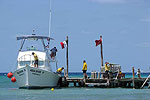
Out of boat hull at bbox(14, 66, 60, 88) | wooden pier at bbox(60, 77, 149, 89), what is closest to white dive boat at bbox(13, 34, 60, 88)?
boat hull at bbox(14, 66, 60, 88)

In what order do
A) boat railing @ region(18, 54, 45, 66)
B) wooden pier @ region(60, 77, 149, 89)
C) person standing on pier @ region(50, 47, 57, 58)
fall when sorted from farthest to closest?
1. person standing on pier @ region(50, 47, 57, 58)
2. wooden pier @ region(60, 77, 149, 89)
3. boat railing @ region(18, 54, 45, 66)

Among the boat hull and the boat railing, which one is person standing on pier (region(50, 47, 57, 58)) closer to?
the boat railing

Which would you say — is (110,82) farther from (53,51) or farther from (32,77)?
(32,77)

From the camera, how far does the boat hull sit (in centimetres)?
3803

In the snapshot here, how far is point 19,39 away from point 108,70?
29.9ft

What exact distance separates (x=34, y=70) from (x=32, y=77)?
64 centimetres

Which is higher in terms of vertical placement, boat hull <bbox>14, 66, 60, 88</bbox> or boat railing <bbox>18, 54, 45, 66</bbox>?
boat railing <bbox>18, 54, 45, 66</bbox>

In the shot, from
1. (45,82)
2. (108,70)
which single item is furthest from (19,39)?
(108,70)

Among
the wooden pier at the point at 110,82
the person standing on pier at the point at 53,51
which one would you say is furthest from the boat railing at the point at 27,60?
the wooden pier at the point at 110,82

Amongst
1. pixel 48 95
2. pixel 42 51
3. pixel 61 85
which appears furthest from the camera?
pixel 61 85

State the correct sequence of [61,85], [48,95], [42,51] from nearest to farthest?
[48,95]
[42,51]
[61,85]

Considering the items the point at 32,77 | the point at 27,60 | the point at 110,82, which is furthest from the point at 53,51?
the point at 110,82

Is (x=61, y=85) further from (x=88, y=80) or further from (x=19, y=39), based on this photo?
(x=19, y=39)

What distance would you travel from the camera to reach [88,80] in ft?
138
